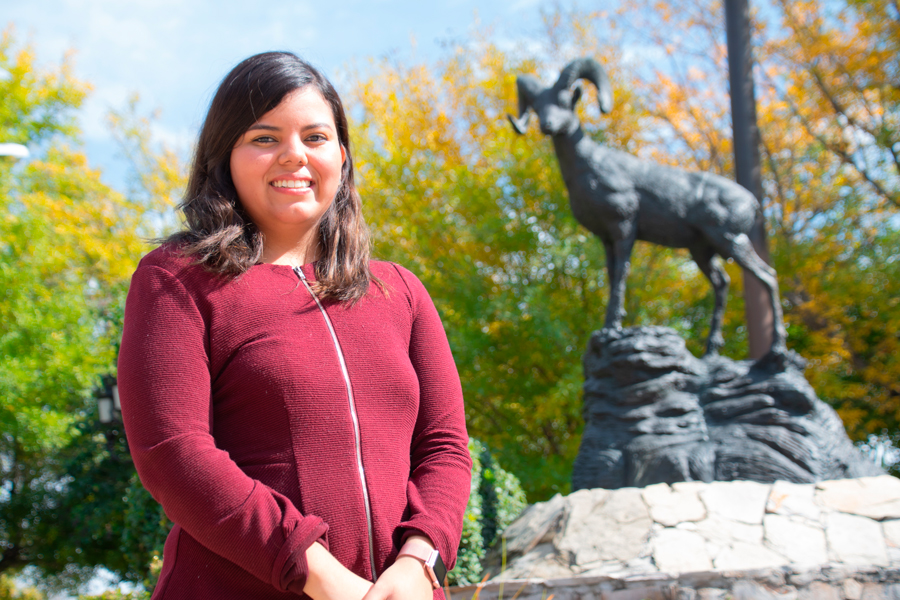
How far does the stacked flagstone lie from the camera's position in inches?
133

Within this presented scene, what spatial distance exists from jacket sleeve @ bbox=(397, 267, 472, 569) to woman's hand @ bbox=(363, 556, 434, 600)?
6 centimetres

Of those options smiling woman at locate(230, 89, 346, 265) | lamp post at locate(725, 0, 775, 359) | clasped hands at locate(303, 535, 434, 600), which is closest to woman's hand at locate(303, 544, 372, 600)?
clasped hands at locate(303, 535, 434, 600)

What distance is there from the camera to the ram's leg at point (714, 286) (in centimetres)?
589

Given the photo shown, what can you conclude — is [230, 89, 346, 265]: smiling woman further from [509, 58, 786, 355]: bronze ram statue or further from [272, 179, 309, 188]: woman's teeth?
[509, 58, 786, 355]: bronze ram statue

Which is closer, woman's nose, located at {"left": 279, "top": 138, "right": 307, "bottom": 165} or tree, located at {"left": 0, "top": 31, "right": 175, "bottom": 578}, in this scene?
woman's nose, located at {"left": 279, "top": 138, "right": 307, "bottom": 165}

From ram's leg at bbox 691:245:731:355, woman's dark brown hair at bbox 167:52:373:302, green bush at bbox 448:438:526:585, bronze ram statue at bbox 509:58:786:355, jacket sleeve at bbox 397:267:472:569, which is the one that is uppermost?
bronze ram statue at bbox 509:58:786:355

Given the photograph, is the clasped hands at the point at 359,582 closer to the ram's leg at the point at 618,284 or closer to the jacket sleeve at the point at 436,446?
the jacket sleeve at the point at 436,446

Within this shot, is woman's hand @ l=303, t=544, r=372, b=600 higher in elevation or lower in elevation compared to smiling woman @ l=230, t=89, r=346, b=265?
lower

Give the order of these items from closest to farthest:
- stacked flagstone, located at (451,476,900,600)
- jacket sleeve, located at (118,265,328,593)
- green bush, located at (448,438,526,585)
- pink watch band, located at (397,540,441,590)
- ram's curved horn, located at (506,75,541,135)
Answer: jacket sleeve, located at (118,265,328,593)
pink watch band, located at (397,540,441,590)
stacked flagstone, located at (451,476,900,600)
green bush, located at (448,438,526,585)
ram's curved horn, located at (506,75,541,135)

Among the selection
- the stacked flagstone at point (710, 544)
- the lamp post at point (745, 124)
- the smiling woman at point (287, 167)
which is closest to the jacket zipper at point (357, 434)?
the smiling woman at point (287, 167)

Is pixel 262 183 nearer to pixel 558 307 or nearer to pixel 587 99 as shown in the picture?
pixel 558 307

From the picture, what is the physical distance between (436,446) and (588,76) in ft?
17.5

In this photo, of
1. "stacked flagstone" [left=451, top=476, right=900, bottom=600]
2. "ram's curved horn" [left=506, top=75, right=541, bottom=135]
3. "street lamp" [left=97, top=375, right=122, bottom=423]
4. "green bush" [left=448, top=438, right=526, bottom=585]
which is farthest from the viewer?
"ram's curved horn" [left=506, top=75, right=541, bottom=135]

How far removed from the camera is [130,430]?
107 centimetres
